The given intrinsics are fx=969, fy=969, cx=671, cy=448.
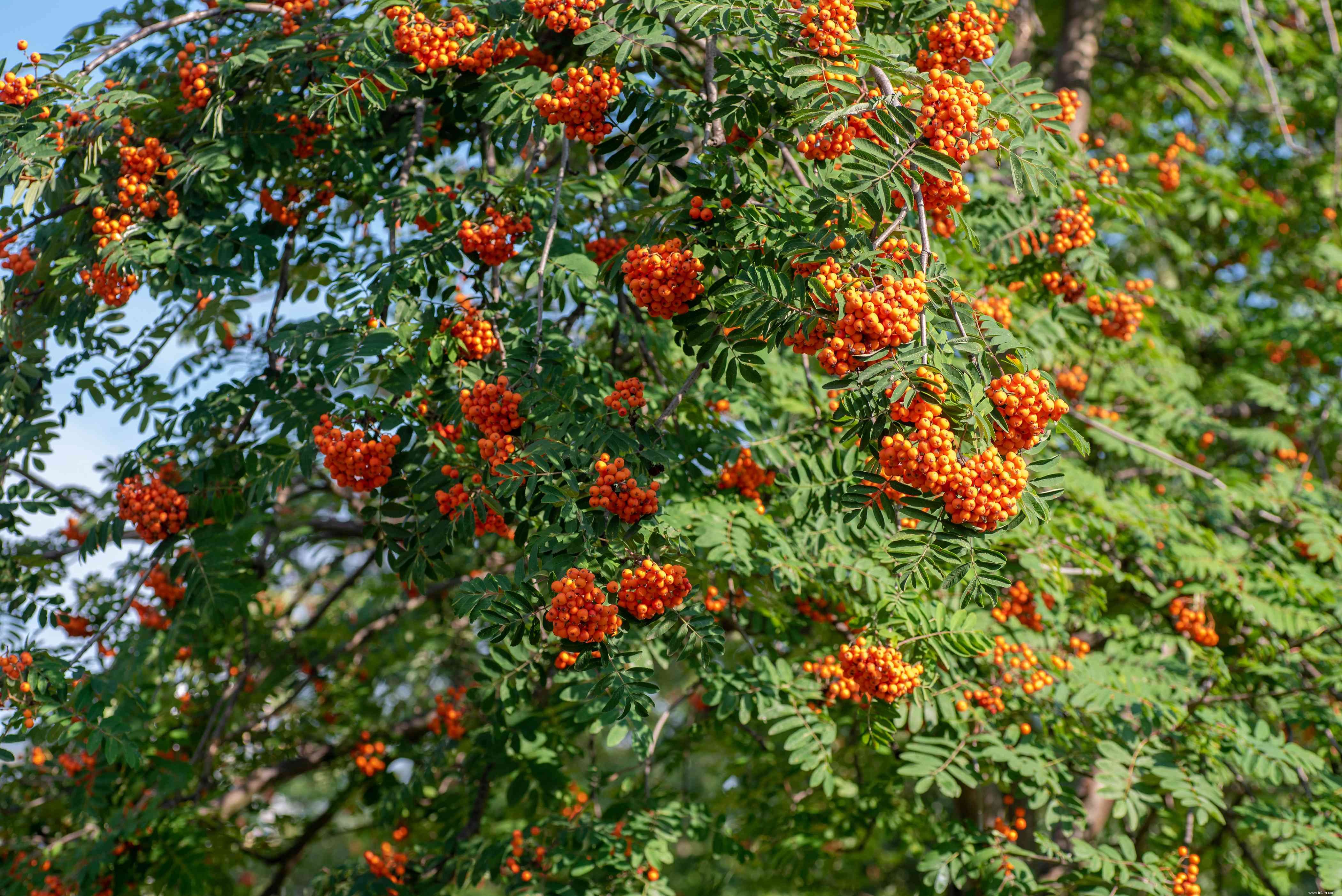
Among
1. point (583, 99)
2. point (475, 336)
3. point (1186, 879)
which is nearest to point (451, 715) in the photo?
point (475, 336)

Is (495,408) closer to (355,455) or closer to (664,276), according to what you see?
(355,455)

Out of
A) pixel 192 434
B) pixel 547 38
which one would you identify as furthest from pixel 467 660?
pixel 547 38

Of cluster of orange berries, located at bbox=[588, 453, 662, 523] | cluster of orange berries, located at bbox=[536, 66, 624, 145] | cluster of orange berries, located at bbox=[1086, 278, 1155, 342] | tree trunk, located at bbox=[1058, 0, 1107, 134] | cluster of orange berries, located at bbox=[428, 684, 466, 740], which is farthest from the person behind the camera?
tree trunk, located at bbox=[1058, 0, 1107, 134]

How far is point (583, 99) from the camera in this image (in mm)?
2826

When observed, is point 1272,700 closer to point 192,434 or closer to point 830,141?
point 830,141

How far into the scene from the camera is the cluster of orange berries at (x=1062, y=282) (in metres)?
4.05

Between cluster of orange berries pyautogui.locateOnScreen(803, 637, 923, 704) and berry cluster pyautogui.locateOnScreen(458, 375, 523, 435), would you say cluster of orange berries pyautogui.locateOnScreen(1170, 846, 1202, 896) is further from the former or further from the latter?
berry cluster pyautogui.locateOnScreen(458, 375, 523, 435)

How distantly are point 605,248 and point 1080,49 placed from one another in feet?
13.9

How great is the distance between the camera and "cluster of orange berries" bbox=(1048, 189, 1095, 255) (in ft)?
12.7

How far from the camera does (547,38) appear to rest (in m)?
3.79

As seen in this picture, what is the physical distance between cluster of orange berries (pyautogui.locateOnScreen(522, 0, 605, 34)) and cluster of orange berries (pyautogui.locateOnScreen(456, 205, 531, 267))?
61 cm

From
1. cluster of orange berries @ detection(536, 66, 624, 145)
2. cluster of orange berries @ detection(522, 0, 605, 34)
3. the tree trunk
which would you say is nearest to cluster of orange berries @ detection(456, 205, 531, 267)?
cluster of orange berries @ detection(536, 66, 624, 145)

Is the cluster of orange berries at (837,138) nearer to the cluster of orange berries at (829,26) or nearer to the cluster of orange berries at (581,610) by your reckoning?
the cluster of orange berries at (829,26)

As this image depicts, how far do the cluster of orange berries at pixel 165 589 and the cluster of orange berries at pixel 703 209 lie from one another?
9.30ft
